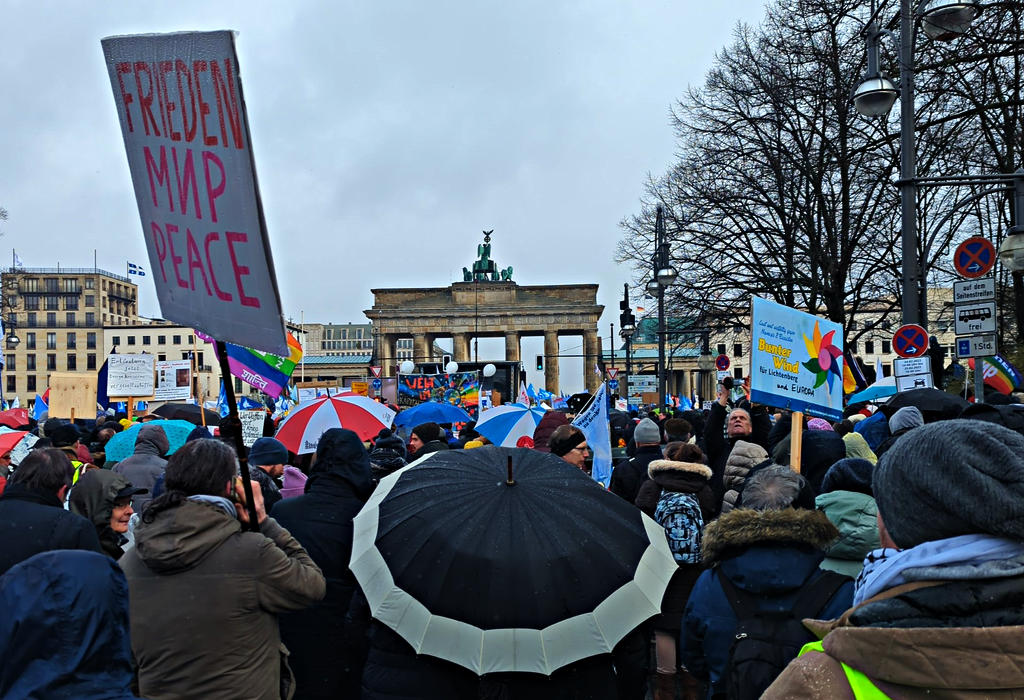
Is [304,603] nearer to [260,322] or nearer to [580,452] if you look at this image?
[260,322]

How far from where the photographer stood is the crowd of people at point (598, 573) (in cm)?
161

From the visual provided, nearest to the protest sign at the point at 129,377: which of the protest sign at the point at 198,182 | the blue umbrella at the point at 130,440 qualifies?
the blue umbrella at the point at 130,440

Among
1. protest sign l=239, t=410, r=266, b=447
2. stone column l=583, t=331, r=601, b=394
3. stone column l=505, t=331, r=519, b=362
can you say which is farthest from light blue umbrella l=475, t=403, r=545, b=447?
stone column l=505, t=331, r=519, b=362

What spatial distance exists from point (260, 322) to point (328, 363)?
108372 millimetres

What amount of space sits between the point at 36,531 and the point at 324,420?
172 inches

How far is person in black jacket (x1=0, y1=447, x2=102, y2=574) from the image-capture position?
362cm

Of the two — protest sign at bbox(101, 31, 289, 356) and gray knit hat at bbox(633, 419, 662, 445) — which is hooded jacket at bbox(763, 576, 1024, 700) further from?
gray knit hat at bbox(633, 419, 662, 445)

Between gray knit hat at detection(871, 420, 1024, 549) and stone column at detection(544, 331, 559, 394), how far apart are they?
78.7 meters

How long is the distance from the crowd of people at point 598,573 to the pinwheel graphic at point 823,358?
0.80 m

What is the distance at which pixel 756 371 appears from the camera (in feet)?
18.0

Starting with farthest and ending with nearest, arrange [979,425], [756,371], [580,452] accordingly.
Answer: [580,452] < [756,371] < [979,425]

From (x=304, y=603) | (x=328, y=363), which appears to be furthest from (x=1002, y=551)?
(x=328, y=363)

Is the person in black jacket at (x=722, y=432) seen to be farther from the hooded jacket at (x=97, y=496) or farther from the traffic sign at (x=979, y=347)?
the traffic sign at (x=979, y=347)

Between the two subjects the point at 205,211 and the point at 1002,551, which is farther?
the point at 205,211
